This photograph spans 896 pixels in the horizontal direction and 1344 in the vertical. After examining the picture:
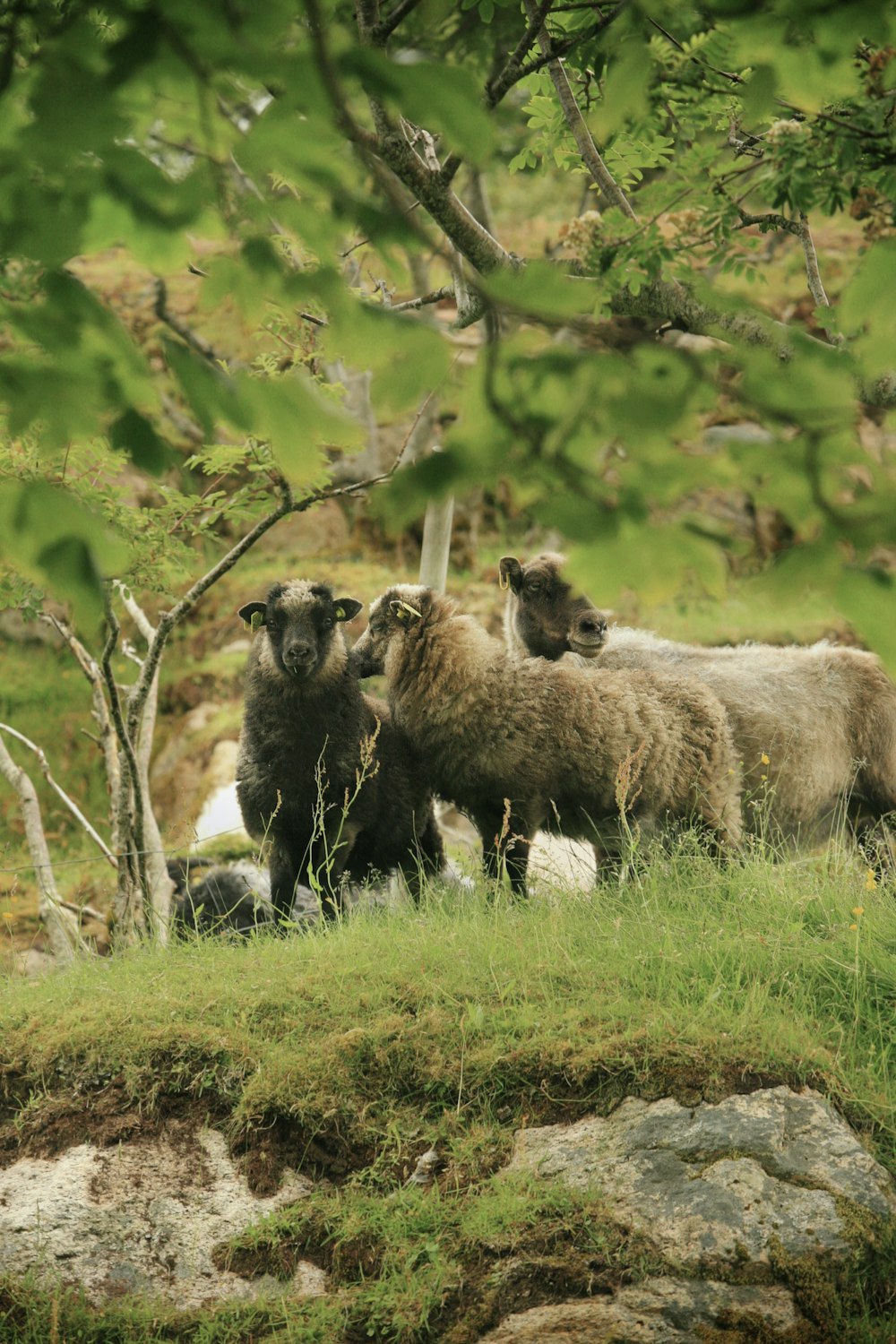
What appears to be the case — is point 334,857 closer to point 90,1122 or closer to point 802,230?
point 90,1122

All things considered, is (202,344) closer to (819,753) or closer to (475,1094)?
(819,753)

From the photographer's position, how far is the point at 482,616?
49.5ft

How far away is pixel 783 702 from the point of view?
8078mm

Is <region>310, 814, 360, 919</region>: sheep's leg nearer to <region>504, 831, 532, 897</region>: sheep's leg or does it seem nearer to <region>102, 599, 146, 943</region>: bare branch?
<region>504, 831, 532, 897</region>: sheep's leg

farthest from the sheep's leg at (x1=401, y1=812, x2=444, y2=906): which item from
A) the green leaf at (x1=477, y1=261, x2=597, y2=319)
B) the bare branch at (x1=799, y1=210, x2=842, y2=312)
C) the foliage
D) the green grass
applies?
the green leaf at (x1=477, y1=261, x2=597, y2=319)

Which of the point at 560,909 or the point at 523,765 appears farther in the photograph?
the point at 523,765

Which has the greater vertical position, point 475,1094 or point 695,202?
point 695,202

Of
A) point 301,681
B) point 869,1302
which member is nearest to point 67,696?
point 301,681

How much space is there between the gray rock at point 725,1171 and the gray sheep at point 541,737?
2.59m

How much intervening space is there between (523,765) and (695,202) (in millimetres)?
3581

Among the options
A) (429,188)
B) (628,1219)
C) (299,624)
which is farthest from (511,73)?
(628,1219)

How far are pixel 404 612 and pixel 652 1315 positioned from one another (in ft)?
15.1

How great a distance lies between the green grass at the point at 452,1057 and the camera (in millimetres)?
4031

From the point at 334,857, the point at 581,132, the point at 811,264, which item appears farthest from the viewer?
the point at 334,857
